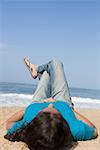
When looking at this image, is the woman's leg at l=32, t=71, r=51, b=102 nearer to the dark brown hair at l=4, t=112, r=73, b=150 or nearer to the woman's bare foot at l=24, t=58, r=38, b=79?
the woman's bare foot at l=24, t=58, r=38, b=79

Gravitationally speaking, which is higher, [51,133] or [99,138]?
[51,133]

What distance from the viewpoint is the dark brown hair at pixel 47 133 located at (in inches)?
117

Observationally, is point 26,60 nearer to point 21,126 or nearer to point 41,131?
point 21,126

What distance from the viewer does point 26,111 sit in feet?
12.7

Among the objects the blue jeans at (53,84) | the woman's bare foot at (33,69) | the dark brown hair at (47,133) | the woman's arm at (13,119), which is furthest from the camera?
the woman's bare foot at (33,69)

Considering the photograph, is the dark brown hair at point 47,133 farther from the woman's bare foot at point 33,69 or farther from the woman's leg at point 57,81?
the woman's bare foot at point 33,69

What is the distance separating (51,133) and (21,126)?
61 cm

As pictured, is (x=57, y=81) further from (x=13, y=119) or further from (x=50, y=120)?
(x=50, y=120)

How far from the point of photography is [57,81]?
4520 mm

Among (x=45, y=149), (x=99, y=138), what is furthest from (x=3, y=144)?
(x=99, y=138)

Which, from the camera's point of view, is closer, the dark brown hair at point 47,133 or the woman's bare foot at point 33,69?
the dark brown hair at point 47,133

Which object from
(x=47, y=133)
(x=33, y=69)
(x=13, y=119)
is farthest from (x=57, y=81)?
(x=47, y=133)

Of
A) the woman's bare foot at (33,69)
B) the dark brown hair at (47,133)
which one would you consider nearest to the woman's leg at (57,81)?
the woman's bare foot at (33,69)

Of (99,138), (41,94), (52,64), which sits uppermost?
(52,64)
